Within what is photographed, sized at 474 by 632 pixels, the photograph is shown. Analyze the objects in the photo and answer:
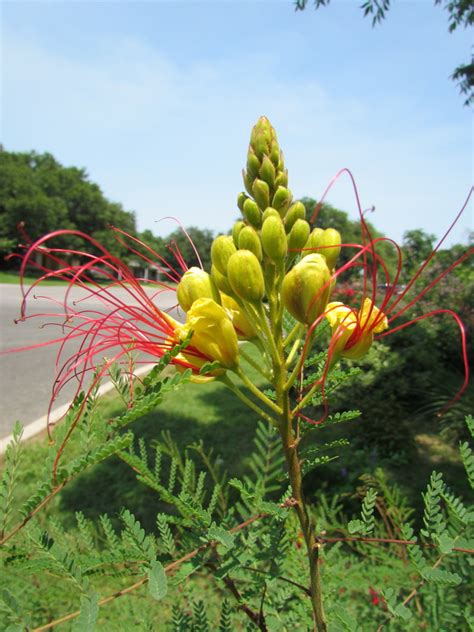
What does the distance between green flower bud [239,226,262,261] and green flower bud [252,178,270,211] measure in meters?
0.10

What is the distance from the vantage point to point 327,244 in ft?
3.35

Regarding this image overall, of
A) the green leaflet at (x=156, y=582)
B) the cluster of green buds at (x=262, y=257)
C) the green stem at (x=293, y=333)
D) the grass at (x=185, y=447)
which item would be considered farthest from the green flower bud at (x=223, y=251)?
the grass at (x=185, y=447)

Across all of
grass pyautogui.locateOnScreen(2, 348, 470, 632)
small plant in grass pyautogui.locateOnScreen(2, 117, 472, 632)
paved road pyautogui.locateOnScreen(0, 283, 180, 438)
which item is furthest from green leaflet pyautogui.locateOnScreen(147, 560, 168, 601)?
paved road pyautogui.locateOnScreen(0, 283, 180, 438)

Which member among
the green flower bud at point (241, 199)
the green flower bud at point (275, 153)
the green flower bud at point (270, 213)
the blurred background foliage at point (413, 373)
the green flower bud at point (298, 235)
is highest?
the green flower bud at point (275, 153)

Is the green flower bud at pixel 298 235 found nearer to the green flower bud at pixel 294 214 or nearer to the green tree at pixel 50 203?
the green flower bud at pixel 294 214

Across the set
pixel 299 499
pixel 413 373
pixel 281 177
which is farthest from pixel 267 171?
pixel 413 373

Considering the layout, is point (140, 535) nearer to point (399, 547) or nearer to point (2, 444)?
point (399, 547)

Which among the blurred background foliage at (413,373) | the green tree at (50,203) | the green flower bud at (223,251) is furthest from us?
the green tree at (50,203)

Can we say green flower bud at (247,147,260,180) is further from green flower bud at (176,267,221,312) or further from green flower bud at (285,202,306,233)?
green flower bud at (176,267,221,312)

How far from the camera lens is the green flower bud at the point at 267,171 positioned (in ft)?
3.31

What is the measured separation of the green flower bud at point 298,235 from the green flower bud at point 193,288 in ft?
0.72

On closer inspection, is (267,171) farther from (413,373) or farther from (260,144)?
(413,373)

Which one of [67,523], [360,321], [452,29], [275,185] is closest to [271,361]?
[360,321]

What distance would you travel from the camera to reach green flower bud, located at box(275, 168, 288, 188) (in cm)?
103
